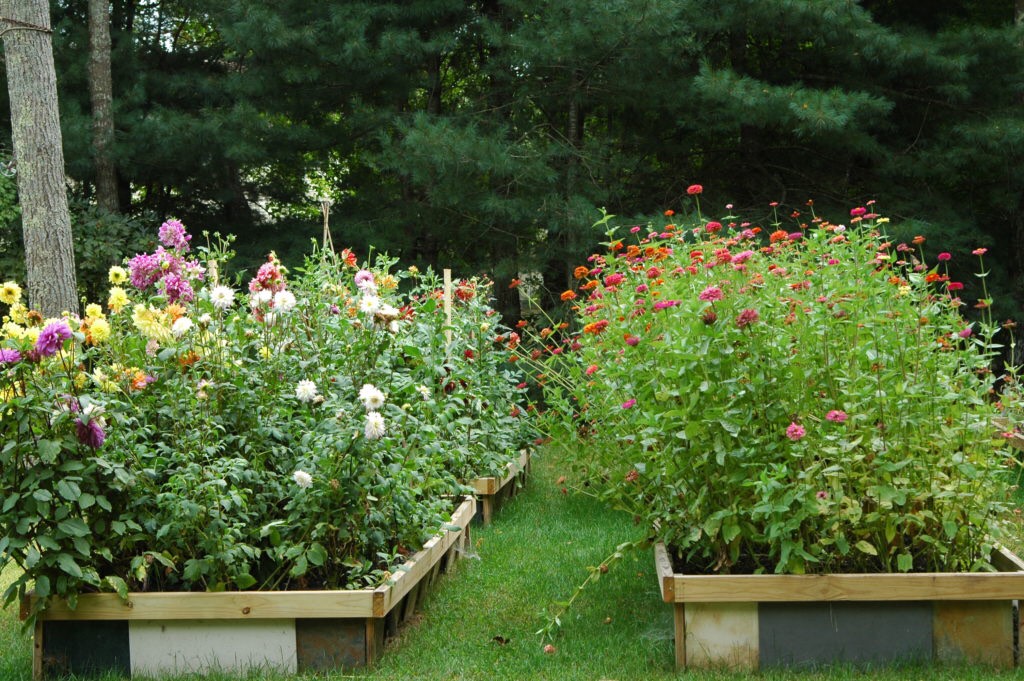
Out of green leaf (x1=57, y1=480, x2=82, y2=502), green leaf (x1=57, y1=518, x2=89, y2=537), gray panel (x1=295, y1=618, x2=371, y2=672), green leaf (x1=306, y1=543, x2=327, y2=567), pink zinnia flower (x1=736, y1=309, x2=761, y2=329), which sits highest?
pink zinnia flower (x1=736, y1=309, x2=761, y2=329)

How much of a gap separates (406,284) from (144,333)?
25.5 ft

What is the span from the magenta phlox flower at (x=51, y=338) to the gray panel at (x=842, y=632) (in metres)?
2.21

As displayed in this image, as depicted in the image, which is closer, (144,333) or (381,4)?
(144,333)

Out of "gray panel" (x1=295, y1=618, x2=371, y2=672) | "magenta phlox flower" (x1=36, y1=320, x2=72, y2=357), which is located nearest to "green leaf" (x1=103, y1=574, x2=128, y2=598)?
"gray panel" (x1=295, y1=618, x2=371, y2=672)

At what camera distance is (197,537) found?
10.3 ft

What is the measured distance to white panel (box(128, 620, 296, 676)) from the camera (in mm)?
3057

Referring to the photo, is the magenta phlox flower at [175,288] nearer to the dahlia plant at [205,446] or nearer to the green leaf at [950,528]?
the dahlia plant at [205,446]

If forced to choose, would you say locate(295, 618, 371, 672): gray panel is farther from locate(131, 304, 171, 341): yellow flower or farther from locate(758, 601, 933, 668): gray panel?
locate(758, 601, 933, 668): gray panel

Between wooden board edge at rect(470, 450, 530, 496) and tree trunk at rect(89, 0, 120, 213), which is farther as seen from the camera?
tree trunk at rect(89, 0, 120, 213)

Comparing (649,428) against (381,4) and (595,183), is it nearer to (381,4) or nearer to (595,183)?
(595,183)

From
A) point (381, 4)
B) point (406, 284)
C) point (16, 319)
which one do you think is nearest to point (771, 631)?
point (16, 319)

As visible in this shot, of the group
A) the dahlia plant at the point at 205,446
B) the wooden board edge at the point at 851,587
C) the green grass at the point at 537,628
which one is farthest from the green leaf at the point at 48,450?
the wooden board edge at the point at 851,587

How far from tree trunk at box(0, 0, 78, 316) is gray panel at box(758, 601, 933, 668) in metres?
4.19

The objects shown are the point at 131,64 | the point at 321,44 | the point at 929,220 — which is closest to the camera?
the point at 929,220
